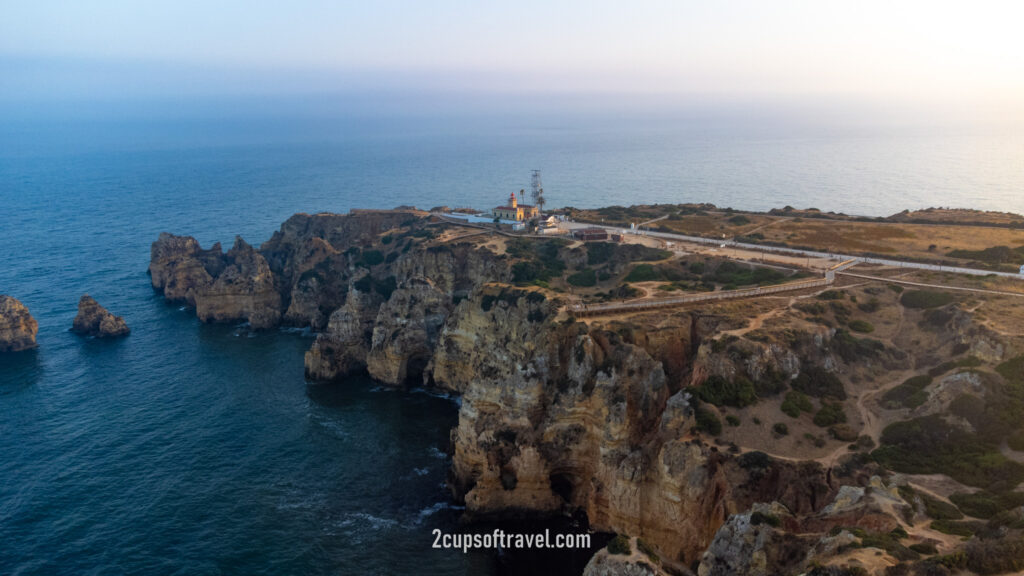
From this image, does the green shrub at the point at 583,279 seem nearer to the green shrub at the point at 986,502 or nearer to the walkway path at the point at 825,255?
the walkway path at the point at 825,255

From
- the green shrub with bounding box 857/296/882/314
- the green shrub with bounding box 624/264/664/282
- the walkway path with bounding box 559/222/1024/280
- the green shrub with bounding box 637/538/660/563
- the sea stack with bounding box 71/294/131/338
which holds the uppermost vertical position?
the walkway path with bounding box 559/222/1024/280

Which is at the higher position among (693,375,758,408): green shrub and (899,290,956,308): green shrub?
(899,290,956,308): green shrub

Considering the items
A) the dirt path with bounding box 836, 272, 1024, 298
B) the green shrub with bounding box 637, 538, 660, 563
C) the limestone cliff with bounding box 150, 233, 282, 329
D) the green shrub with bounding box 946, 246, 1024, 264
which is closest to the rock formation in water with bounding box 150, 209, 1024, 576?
the green shrub with bounding box 637, 538, 660, 563

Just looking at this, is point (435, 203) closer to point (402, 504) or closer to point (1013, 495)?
point (402, 504)

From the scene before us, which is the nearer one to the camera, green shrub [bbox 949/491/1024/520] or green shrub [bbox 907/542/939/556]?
green shrub [bbox 907/542/939/556]

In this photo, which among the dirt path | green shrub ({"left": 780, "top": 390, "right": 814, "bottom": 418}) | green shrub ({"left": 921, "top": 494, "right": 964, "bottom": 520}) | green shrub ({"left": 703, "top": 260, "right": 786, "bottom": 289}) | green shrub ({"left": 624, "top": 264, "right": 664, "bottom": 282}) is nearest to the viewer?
green shrub ({"left": 921, "top": 494, "right": 964, "bottom": 520})

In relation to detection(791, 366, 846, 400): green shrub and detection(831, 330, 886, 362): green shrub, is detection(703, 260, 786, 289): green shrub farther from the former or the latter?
detection(791, 366, 846, 400): green shrub

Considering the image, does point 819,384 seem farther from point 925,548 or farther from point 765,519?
point 925,548
